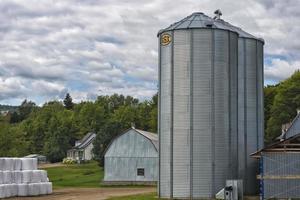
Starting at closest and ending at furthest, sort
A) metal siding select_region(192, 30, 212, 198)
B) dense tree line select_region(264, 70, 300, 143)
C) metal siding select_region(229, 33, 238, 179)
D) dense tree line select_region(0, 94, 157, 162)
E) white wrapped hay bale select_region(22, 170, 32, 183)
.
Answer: metal siding select_region(192, 30, 212, 198)
metal siding select_region(229, 33, 238, 179)
white wrapped hay bale select_region(22, 170, 32, 183)
dense tree line select_region(264, 70, 300, 143)
dense tree line select_region(0, 94, 157, 162)

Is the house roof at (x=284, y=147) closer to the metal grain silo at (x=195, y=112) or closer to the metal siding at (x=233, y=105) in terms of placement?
the metal grain silo at (x=195, y=112)

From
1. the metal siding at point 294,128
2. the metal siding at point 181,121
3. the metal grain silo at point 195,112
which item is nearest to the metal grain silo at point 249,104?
the metal grain silo at point 195,112

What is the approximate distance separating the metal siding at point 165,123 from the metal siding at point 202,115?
165 centimetres

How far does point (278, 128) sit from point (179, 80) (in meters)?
55.2

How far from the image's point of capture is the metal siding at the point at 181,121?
36719mm

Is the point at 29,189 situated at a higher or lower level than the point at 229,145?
lower

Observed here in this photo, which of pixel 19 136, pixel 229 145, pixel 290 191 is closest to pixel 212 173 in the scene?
pixel 229 145

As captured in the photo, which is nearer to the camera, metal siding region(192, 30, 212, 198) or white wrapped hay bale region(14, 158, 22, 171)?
metal siding region(192, 30, 212, 198)

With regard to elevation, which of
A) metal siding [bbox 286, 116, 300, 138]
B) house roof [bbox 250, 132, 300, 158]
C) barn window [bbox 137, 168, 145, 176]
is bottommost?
barn window [bbox 137, 168, 145, 176]

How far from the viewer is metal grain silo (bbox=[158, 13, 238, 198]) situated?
36.6m

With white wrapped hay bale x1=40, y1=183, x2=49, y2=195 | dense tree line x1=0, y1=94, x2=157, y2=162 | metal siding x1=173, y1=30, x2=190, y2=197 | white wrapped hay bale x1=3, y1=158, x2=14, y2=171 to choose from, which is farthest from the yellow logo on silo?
dense tree line x1=0, y1=94, x2=157, y2=162

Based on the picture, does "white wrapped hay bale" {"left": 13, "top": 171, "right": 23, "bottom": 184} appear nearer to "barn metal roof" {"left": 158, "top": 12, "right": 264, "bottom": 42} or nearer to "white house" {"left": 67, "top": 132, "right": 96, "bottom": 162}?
"barn metal roof" {"left": 158, "top": 12, "right": 264, "bottom": 42}

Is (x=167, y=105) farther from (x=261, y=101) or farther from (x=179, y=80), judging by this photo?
(x=261, y=101)

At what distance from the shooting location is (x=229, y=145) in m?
37.6
